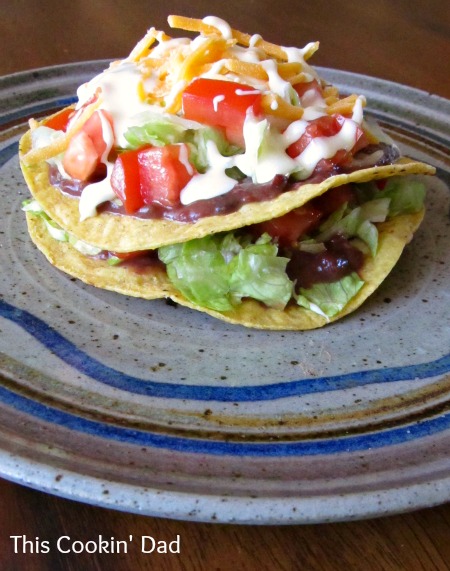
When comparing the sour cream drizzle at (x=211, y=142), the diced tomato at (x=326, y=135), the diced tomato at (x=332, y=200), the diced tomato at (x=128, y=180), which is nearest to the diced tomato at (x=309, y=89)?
the sour cream drizzle at (x=211, y=142)

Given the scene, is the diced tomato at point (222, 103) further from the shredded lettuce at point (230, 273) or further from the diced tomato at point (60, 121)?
the diced tomato at point (60, 121)

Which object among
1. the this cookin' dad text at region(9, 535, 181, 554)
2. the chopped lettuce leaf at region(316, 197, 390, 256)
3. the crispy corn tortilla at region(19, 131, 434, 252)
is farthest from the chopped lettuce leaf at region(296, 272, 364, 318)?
the this cookin' dad text at region(9, 535, 181, 554)

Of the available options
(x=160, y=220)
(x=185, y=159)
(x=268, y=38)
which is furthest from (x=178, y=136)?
(x=268, y=38)

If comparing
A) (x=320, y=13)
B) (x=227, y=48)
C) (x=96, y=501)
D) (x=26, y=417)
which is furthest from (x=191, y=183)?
(x=320, y=13)

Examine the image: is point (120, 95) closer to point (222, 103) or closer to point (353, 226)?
point (222, 103)

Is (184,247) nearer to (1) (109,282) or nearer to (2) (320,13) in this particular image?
(1) (109,282)

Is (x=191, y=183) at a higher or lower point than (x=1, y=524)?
higher
